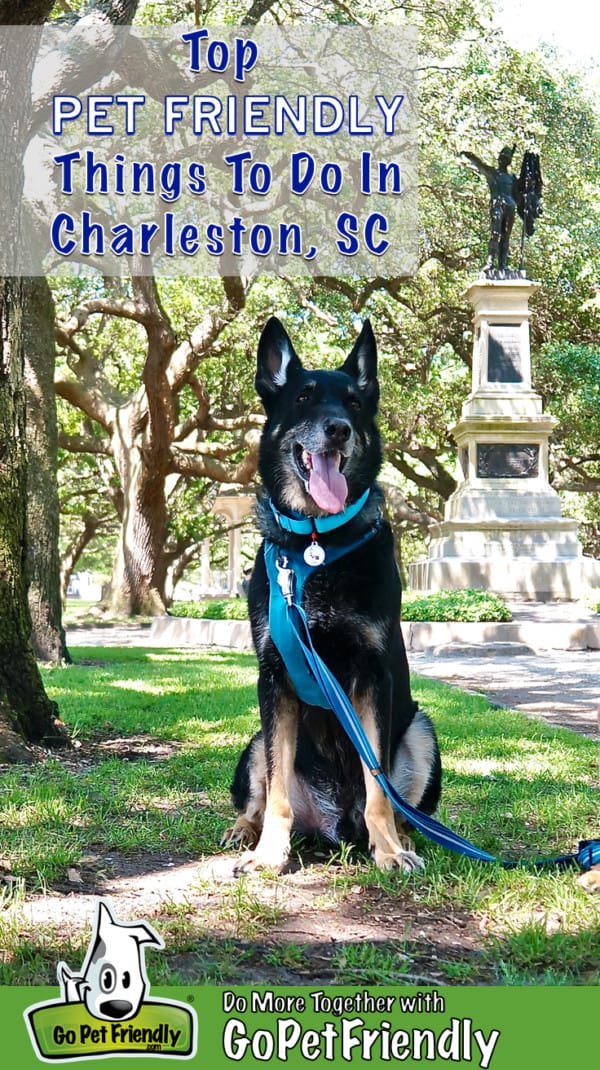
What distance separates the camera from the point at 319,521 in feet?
11.7

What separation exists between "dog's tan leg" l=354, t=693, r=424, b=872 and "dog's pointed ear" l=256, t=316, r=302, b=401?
1267 millimetres

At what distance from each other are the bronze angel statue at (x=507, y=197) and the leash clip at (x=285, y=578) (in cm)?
1730

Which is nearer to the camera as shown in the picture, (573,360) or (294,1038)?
(294,1038)

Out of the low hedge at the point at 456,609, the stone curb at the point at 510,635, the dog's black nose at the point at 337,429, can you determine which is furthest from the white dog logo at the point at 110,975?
the low hedge at the point at 456,609

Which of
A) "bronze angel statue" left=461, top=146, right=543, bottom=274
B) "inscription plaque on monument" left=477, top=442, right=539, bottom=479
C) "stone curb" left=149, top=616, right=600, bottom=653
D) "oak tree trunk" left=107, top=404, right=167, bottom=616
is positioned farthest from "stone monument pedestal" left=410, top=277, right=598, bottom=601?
"oak tree trunk" left=107, top=404, right=167, bottom=616

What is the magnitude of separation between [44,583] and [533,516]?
10987 mm

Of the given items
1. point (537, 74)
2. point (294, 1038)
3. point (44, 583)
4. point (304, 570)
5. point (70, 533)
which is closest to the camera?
point (294, 1038)

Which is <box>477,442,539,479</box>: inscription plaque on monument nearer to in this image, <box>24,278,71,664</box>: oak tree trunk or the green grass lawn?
<box>24,278,71,664</box>: oak tree trunk

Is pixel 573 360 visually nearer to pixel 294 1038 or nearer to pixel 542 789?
pixel 542 789

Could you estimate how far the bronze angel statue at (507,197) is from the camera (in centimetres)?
1903

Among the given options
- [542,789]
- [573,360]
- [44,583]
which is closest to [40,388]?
[44,583]

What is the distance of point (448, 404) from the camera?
26.0 metres

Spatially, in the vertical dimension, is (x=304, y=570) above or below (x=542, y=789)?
above

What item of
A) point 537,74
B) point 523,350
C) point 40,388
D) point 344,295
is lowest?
point 40,388
